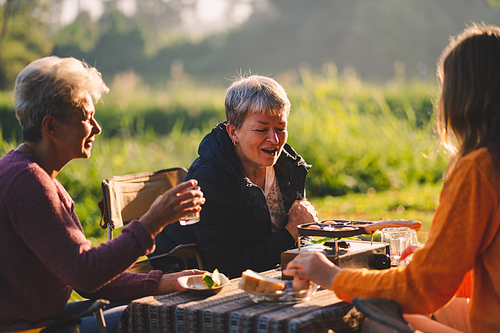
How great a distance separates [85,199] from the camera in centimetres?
793

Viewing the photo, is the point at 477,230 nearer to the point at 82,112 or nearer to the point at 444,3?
the point at 82,112

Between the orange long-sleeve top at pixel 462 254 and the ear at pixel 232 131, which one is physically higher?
the ear at pixel 232 131

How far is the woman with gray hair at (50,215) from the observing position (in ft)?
6.27

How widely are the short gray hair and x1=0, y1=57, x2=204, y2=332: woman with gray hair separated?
3.37 feet

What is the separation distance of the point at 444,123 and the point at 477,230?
0.42m

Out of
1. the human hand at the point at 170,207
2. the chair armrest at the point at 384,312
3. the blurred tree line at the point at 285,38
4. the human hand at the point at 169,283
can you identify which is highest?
the blurred tree line at the point at 285,38

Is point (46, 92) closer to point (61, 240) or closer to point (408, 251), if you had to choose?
point (61, 240)

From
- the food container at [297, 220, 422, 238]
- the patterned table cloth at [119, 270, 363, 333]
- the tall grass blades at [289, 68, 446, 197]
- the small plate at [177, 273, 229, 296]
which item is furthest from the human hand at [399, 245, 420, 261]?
the tall grass blades at [289, 68, 446, 197]

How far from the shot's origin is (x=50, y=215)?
1.92 meters

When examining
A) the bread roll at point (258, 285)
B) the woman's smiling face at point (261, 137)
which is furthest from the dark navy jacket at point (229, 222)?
the bread roll at point (258, 285)

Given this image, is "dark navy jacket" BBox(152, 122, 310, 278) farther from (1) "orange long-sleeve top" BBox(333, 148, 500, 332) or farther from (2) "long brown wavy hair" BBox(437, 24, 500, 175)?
(2) "long brown wavy hair" BBox(437, 24, 500, 175)

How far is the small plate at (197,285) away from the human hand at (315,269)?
1.14 feet

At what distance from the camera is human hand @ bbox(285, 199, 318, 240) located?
2939 millimetres

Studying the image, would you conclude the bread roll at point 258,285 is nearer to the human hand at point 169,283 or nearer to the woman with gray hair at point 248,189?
the human hand at point 169,283
